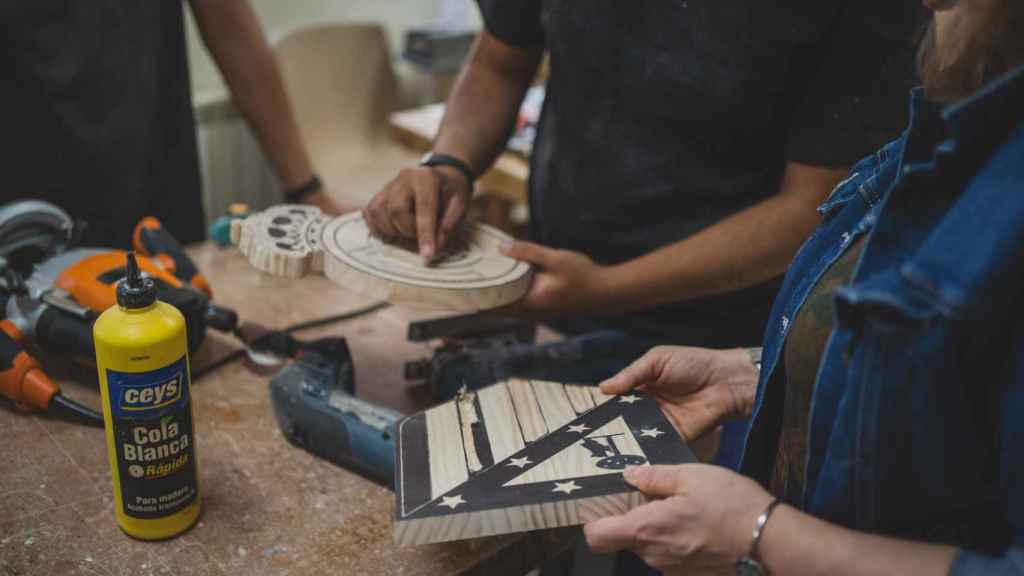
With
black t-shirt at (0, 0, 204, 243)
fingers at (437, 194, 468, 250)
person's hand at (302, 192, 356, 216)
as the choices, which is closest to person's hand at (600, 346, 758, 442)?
fingers at (437, 194, 468, 250)

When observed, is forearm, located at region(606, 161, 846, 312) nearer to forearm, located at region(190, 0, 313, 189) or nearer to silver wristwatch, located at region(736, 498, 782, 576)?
silver wristwatch, located at region(736, 498, 782, 576)

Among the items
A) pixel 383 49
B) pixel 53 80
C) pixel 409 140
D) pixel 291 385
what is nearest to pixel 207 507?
pixel 291 385

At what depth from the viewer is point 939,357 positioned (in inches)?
27.2

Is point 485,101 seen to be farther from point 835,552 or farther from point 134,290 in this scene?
point 835,552

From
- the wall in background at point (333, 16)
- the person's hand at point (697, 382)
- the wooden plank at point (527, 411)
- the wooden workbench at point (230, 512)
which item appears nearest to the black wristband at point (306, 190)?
the wooden workbench at point (230, 512)

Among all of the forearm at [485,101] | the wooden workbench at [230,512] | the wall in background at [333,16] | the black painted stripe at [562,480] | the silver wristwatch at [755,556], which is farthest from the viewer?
the wall in background at [333,16]

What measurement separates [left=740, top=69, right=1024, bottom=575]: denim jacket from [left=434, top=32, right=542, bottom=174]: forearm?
3.23 ft

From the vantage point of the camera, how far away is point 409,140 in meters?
3.24

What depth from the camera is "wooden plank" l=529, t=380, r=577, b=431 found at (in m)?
1.08

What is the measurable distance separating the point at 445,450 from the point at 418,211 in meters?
0.49

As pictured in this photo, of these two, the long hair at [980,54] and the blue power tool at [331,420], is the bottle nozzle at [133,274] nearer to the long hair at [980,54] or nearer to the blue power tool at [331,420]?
the blue power tool at [331,420]

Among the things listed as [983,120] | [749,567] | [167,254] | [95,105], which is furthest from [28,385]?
[983,120]

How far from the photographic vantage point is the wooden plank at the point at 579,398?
1114 mm

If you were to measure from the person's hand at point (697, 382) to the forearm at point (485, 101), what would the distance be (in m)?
0.69
